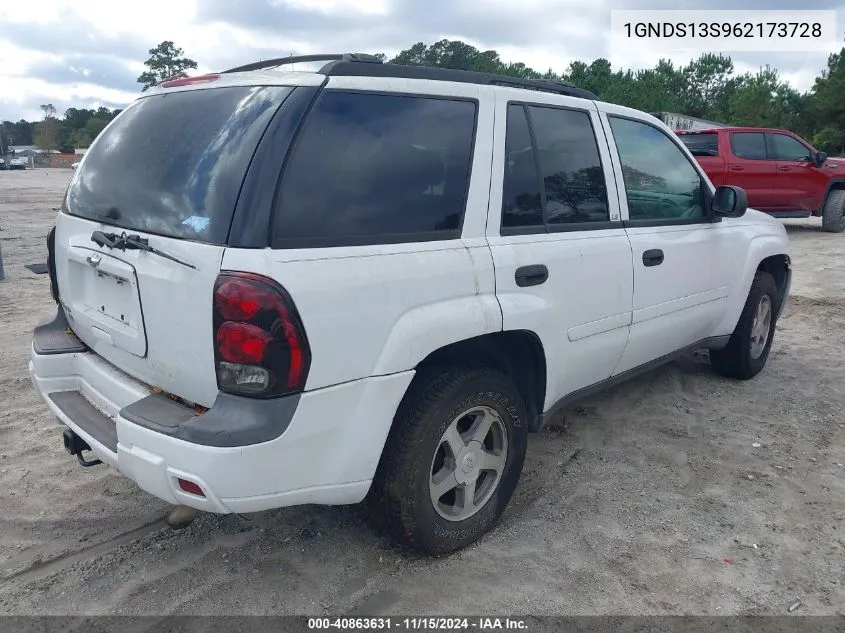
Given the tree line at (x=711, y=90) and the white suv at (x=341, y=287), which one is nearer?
the white suv at (x=341, y=287)

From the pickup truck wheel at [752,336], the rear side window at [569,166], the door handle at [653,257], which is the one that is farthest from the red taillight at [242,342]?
the pickup truck wheel at [752,336]

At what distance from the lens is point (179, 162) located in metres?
2.35

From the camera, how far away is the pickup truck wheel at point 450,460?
246cm

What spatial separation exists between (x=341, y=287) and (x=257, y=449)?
565 millimetres

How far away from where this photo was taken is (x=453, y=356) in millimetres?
2639

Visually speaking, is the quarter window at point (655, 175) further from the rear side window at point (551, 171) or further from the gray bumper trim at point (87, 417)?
the gray bumper trim at point (87, 417)

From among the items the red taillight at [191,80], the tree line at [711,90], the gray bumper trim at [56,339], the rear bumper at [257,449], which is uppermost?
the tree line at [711,90]

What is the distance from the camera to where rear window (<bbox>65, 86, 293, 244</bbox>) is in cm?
217

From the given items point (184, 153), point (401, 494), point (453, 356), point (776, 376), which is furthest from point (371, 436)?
point (776, 376)

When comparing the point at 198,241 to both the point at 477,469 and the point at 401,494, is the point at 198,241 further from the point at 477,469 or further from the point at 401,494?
the point at 477,469

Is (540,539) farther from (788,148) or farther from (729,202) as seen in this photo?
(788,148)

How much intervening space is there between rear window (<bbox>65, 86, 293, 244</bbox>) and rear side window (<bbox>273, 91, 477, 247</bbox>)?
0.18m

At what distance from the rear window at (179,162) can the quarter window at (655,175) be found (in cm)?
199

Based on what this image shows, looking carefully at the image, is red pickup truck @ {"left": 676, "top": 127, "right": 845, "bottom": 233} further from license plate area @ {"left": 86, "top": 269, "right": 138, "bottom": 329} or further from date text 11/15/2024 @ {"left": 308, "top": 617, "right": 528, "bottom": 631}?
license plate area @ {"left": 86, "top": 269, "right": 138, "bottom": 329}
